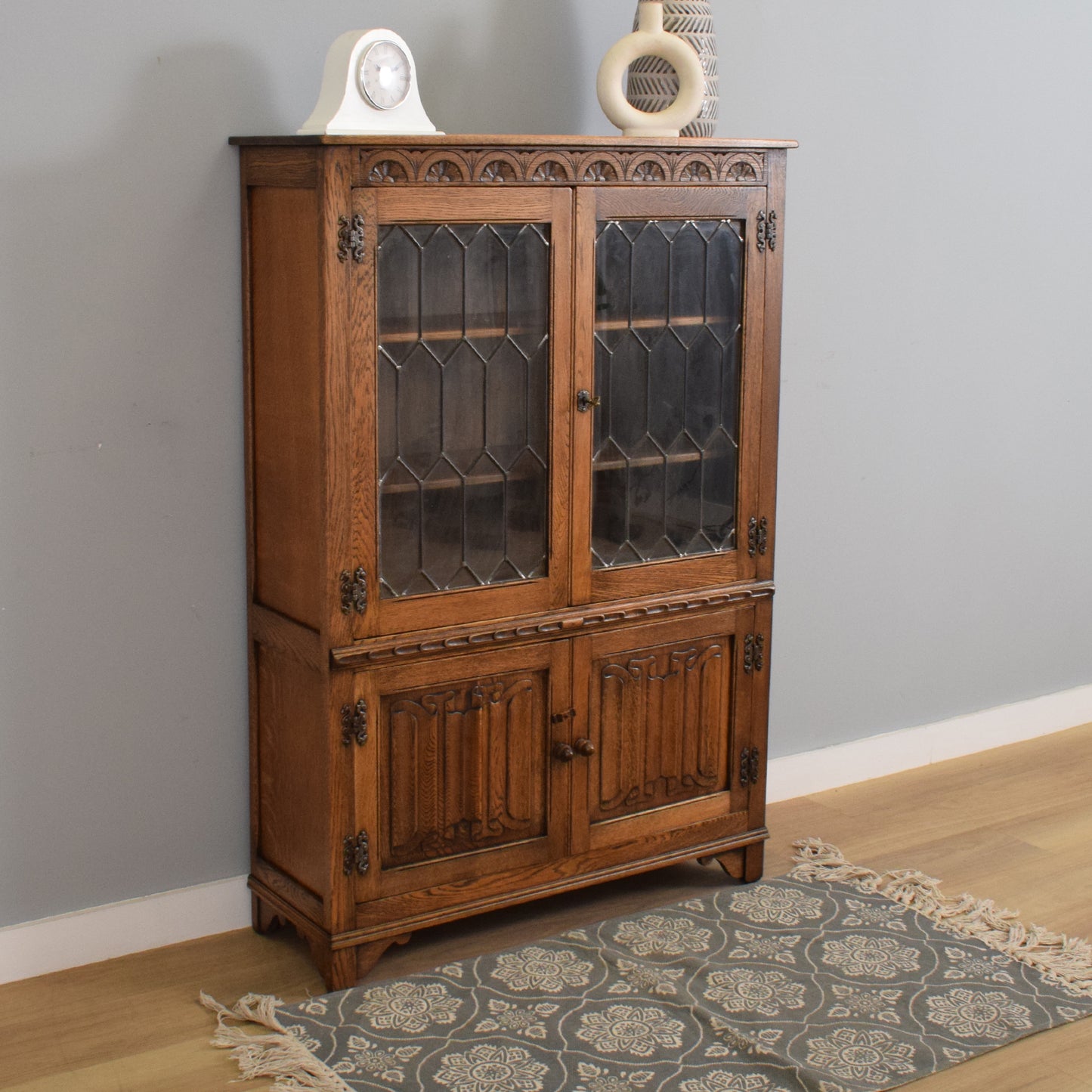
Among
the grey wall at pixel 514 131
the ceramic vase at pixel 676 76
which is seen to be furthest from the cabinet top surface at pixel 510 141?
the grey wall at pixel 514 131

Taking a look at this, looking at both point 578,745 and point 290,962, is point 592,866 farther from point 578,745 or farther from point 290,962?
point 290,962

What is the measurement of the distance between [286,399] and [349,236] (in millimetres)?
350

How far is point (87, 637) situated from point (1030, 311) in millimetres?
2639

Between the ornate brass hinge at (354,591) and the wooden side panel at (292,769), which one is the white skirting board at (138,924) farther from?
the ornate brass hinge at (354,591)

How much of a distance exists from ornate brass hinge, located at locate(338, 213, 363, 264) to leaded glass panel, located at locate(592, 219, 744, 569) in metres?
0.51

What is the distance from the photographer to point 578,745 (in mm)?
2963

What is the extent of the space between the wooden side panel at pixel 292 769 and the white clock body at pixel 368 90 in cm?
98

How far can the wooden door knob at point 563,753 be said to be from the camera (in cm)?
293

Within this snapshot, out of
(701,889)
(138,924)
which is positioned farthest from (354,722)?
(701,889)

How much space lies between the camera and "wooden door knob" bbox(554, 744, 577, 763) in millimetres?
2932

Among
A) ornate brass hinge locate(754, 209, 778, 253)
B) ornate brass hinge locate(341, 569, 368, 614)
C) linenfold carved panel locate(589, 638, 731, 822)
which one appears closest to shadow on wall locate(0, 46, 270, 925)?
ornate brass hinge locate(341, 569, 368, 614)

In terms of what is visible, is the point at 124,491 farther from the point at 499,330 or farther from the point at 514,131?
the point at 514,131

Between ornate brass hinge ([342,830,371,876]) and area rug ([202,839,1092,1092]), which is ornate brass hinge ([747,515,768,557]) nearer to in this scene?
area rug ([202,839,1092,1092])

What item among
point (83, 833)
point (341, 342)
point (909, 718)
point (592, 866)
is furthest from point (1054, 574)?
point (83, 833)
